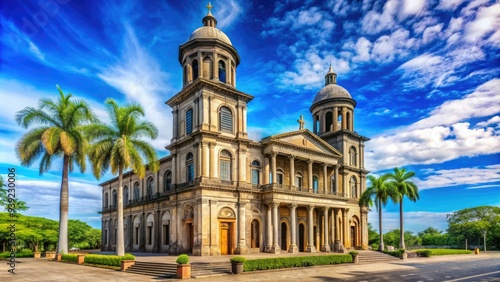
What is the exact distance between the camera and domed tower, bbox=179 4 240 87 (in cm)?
3691

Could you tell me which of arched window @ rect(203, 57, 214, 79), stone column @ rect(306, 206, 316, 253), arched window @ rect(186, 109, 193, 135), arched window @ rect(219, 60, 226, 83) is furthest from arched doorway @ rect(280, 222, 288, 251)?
Result: arched window @ rect(203, 57, 214, 79)

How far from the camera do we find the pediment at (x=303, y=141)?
38125mm

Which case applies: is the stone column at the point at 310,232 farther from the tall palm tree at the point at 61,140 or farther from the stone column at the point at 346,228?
the tall palm tree at the point at 61,140

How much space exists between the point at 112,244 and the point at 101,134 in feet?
99.8

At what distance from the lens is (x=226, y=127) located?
36.5 m

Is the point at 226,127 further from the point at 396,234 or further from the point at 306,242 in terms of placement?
the point at 396,234

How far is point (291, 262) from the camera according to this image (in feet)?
87.9

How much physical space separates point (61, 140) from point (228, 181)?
15.0 m

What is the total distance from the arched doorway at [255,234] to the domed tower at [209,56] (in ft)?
46.9

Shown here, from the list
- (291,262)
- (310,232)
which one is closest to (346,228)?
(310,232)

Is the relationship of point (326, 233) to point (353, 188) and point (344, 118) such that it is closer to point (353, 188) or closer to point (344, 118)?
point (353, 188)

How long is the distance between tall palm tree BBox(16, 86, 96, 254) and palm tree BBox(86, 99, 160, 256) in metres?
4.46

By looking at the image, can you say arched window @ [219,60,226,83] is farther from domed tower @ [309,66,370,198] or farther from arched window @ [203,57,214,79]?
domed tower @ [309,66,370,198]

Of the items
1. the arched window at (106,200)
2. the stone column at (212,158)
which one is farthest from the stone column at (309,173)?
the arched window at (106,200)
